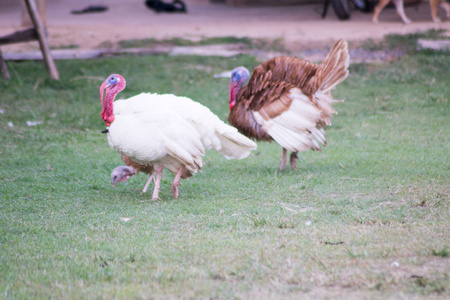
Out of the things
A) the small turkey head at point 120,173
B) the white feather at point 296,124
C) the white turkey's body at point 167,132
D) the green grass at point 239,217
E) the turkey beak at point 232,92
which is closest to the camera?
the green grass at point 239,217

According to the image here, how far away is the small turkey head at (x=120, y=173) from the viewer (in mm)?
6066

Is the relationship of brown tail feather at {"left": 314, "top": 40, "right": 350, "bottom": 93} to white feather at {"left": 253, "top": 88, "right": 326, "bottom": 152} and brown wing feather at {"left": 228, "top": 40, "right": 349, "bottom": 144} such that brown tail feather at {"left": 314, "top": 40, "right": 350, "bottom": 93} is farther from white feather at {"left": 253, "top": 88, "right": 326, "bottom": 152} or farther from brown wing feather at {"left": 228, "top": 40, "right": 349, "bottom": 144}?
white feather at {"left": 253, "top": 88, "right": 326, "bottom": 152}

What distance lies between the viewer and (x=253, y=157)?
25.8 ft

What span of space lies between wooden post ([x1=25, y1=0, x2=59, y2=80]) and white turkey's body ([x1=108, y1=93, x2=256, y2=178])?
6.11 m

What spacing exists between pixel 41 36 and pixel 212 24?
7.44 meters

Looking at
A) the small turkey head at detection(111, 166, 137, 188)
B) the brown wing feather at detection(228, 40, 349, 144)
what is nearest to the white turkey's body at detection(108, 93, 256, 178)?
the small turkey head at detection(111, 166, 137, 188)

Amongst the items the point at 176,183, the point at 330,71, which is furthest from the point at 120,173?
the point at 330,71

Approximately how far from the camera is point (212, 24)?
17.7m

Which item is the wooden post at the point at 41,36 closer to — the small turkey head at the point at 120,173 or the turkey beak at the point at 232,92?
the turkey beak at the point at 232,92

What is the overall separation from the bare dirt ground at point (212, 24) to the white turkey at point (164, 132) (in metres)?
8.16

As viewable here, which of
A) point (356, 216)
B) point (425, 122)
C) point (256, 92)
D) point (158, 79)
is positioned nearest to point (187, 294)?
point (356, 216)

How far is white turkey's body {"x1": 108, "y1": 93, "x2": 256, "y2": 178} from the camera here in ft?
18.0

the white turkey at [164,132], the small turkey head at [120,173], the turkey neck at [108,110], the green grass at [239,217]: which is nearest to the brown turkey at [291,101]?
the green grass at [239,217]

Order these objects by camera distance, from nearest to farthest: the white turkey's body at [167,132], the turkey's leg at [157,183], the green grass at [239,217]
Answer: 1. the green grass at [239,217]
2. the white turkey's body at [167,132]
3. the turkey's leg at [157,183]
